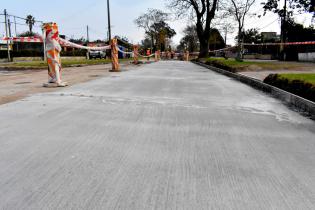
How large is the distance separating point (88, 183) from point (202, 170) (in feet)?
3.41

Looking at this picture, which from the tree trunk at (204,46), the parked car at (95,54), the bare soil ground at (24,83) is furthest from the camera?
the parked car at (95,54)

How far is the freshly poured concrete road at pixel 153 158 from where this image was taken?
2.30 m

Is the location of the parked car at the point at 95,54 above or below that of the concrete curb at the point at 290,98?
above

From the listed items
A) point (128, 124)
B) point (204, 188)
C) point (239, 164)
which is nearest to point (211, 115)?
point (128, 124)

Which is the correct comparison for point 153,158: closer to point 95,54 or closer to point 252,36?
point 95,54

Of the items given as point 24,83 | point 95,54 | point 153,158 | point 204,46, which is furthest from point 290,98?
point 95,54

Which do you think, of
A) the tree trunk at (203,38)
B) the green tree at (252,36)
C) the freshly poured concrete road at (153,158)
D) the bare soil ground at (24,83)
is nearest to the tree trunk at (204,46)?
the tree trunk at (203,38)

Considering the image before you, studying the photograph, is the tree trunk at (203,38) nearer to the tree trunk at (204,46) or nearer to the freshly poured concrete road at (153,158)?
the tree trunk at (204,46)

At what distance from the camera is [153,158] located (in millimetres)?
3113

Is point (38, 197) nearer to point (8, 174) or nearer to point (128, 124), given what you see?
point (8, 174)

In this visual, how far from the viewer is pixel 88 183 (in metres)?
2.51

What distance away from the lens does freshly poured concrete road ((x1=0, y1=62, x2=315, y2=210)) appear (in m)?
2.30

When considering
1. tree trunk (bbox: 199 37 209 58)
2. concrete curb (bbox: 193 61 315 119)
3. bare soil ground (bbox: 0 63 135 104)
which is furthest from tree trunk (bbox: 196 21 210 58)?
concrete curb (bbox: 193 61 315 119)

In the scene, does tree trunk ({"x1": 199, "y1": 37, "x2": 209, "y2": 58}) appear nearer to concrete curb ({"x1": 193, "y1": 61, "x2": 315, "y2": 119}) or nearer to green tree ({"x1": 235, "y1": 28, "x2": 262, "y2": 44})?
concrete curb ({"x1": 193, "y1": 61, "x2": 315, "y2": 119})
